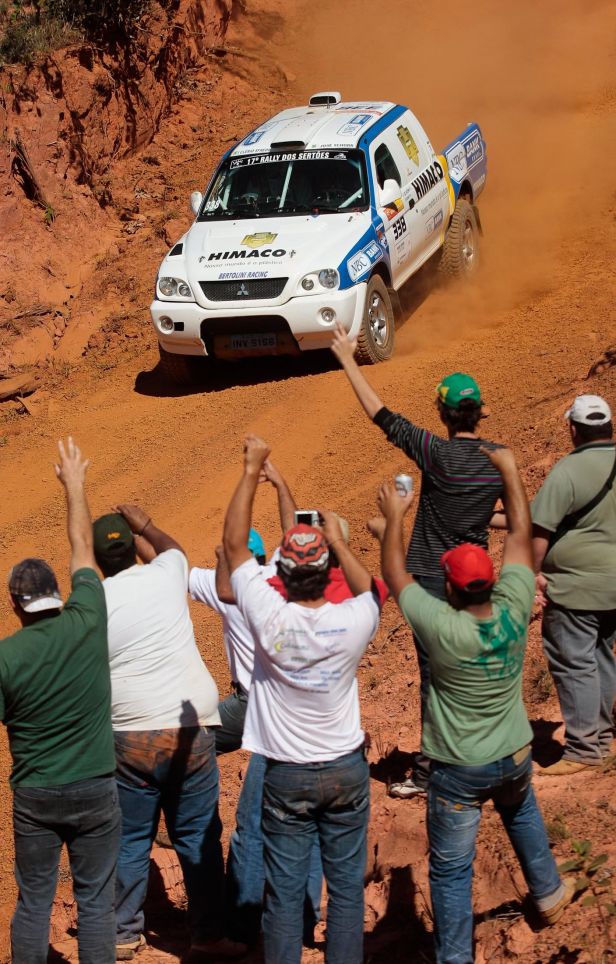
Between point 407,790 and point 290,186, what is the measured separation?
312 inches

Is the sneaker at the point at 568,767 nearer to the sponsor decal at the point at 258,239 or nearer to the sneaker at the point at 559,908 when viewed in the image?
the sneaker at the point at 559,908

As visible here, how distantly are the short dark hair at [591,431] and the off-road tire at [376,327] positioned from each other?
247 inches

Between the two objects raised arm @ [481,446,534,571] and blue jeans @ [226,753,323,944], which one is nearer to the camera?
raised arm @ [481,446,534,571]

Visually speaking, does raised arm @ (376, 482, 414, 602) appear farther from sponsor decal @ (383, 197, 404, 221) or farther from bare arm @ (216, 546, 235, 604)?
sponsor decal @ (383, 197, 404, 221)

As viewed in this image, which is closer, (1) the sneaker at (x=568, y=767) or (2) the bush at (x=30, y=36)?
(1) the sneaker at (x=568, y=767)

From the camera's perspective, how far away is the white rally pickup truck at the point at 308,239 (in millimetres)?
11391

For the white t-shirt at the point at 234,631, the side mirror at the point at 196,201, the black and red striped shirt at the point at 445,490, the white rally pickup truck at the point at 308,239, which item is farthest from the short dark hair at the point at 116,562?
the side mirror at the point at 196,201

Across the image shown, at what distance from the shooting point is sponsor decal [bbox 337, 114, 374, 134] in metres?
12.7

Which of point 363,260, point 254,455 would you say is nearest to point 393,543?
point 254,455

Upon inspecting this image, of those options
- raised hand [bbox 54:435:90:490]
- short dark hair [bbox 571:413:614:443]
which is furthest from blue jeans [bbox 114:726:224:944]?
short dark hair [bbox 571:413:614:443]

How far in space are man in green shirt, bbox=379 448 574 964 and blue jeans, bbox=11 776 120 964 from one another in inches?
48.8

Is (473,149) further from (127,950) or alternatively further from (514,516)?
(127,950)

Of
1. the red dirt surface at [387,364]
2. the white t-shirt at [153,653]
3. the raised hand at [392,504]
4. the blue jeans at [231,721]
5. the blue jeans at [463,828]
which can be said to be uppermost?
the raised hand at [392,504]

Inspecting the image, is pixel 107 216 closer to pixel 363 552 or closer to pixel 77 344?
pixel 77 344
